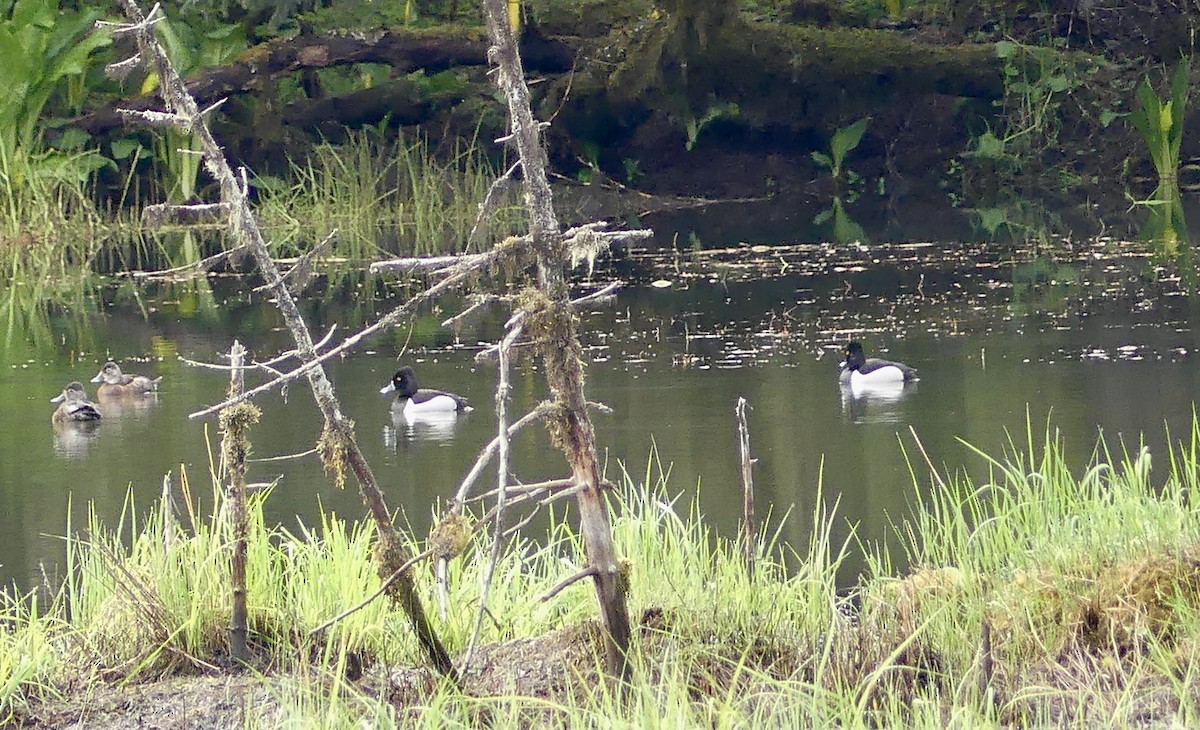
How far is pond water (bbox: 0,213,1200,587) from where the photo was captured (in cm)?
638

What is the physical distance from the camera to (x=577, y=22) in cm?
2041

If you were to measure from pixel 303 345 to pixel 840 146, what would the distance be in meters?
18.2

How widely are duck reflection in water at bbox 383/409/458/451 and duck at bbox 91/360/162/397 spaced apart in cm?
166

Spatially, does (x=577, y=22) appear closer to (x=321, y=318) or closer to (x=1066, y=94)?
(x=1066, y=94)

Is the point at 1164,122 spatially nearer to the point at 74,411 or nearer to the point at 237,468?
the point at 74,411

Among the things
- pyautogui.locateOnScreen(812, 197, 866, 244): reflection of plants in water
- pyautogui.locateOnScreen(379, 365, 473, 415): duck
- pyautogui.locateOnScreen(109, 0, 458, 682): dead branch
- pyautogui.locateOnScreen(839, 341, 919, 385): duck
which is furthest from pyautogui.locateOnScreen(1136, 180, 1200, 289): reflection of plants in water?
pyautogui.locateOnScreen(109, 0, 458, 682): dead branch

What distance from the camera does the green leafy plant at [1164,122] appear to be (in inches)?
760

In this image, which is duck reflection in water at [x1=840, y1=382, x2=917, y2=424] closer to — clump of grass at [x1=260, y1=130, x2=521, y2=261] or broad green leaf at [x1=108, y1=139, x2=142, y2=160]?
clump of grass at [x1=260, y1=130, x2=521, y2=261]

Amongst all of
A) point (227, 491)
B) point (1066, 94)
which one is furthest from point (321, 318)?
point (1066, 94)

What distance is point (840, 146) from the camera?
21016 millimetres

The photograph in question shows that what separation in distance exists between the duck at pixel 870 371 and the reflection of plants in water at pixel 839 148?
12739 millimetres

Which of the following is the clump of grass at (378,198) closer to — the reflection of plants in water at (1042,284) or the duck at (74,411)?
the reflection of plants in water at (1042,284)

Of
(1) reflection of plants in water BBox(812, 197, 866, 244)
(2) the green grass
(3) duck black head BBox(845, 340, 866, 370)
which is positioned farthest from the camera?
(1) reflection of plants in water BBox(812, 197, 866, 244)

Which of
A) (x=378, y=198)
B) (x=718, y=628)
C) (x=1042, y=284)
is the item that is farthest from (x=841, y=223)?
(x=718, y=628)
